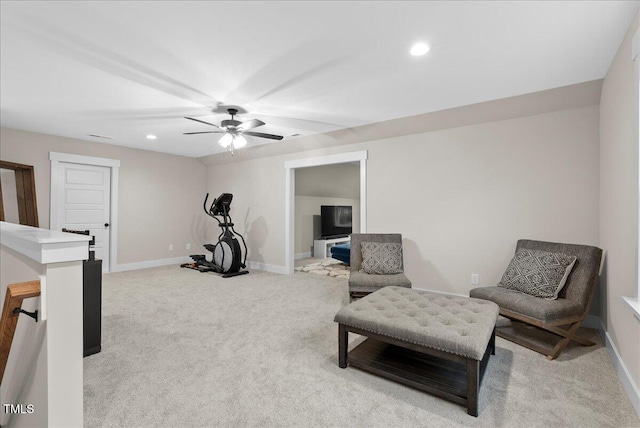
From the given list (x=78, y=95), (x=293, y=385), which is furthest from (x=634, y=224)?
(x=78, y=95)

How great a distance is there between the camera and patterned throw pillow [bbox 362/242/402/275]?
149 inches

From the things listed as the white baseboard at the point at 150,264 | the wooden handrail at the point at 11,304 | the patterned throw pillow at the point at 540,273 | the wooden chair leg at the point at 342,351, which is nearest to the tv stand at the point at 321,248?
the white baseboard at the point at 150,264

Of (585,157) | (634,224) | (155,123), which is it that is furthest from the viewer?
(155,123)

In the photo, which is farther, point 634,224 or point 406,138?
point 406,138

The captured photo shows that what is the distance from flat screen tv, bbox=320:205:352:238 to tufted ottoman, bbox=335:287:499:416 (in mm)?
5264

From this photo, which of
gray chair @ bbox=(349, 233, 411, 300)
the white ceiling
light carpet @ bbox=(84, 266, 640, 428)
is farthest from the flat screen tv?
light carpet @ bbox=(84, 266, 640, 428)

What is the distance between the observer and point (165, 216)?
652cm

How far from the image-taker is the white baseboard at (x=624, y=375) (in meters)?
1.79

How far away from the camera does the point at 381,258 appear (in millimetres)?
3879

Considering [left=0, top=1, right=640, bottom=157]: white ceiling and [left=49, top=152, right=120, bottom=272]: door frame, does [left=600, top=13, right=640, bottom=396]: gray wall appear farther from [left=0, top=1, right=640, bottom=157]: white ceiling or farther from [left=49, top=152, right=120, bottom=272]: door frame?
[left=49, top=152, right=120, bottom=272]: door frame

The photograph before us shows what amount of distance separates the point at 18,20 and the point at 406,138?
4.02 metres

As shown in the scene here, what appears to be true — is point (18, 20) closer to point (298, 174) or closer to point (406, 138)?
point (406, 138)

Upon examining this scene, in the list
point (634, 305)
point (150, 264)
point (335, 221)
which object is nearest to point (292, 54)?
point (634, 305)

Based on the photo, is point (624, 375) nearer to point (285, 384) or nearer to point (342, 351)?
point (342, 351)
